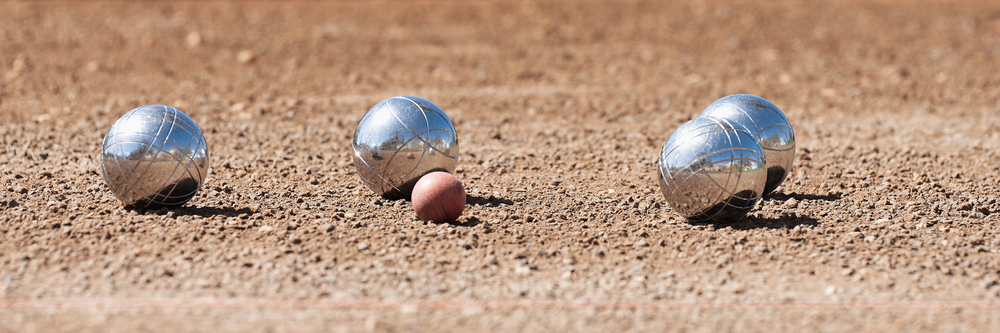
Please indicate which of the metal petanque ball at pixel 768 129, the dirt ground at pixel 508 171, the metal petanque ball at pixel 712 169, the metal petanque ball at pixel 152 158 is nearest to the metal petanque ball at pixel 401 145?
the dirt ground at pixel 508 171

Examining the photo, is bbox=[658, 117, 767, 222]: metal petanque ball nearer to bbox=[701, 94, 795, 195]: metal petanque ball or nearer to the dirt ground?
the dirt ground

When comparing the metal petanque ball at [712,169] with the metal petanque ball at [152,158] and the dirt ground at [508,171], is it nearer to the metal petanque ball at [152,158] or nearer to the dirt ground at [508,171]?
the dirt ground at [508,171]

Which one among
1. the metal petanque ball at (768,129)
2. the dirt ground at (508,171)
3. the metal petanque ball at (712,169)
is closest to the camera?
the dirt ground at (508,171)

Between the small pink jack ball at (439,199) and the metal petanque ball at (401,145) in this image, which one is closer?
the small pink jack ball at (439,199)

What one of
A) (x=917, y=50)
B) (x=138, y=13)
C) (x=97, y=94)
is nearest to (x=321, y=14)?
(x=138, y=13)

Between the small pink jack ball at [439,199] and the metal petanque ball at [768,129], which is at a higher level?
the metal petanque ball at [768,129]

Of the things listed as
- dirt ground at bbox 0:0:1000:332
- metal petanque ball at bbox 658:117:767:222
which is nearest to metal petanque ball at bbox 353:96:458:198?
dirt ground at bbox 0:0:1000:332

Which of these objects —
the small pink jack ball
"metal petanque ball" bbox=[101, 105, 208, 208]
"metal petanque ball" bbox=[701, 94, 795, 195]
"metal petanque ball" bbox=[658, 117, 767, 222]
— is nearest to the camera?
"metal petanque ball" bbox=[658, 117, 767, 222]
